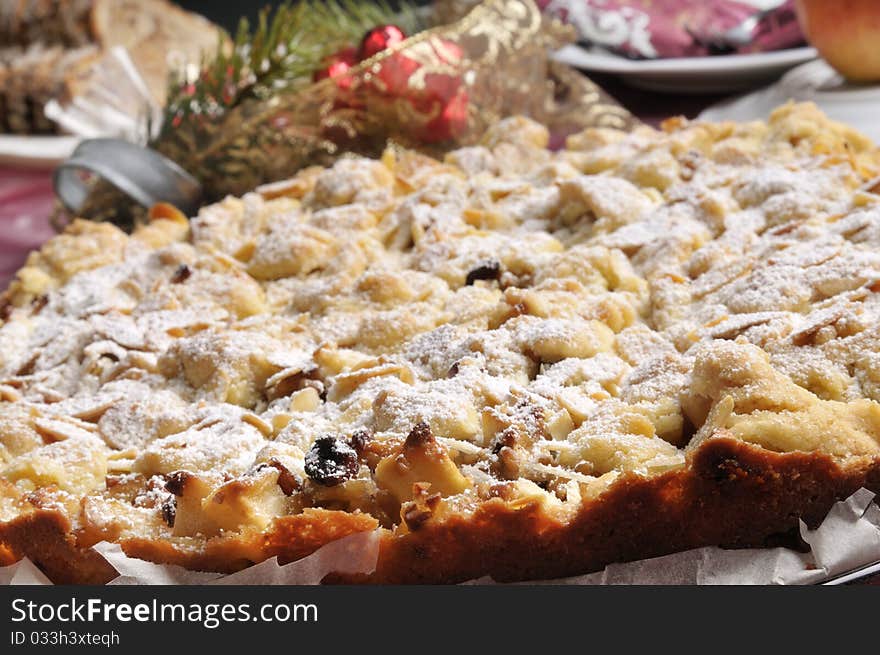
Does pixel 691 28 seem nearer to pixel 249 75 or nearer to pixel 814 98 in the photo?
pixel 814 98

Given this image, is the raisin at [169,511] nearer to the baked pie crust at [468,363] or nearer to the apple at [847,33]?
the baked pie crust at [468,363]

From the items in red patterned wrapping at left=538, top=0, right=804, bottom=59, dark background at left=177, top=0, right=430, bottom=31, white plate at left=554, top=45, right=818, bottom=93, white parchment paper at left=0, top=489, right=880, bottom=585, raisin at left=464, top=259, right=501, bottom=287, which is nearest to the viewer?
white parchment paper at left=0, top=489, right=880, bottom=585

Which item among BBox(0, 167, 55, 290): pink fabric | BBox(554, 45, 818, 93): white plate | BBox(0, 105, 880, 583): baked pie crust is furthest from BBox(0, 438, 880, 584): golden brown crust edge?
BBox(554, 45, 818, 93): white plate

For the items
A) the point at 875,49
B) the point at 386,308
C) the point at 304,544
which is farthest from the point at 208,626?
the point at 875,49

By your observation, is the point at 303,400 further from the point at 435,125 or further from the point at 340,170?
the point at 435,125

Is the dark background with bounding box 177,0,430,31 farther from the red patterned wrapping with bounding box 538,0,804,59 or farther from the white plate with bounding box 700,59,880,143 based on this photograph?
the white plate with bounding box 700,59,880,143

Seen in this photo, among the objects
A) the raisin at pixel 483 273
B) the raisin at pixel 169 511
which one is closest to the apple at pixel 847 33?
the raisin at pixel 483 273

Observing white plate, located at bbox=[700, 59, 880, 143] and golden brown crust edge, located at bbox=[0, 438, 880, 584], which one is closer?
golden brown crust edge, located at bbox=[0, 438, 880, 584]

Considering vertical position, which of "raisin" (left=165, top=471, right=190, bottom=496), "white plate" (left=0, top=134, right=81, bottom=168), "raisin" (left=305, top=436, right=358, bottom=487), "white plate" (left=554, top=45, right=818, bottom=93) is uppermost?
"raisin" (left=305, top=436, right=358, bottom=487)
